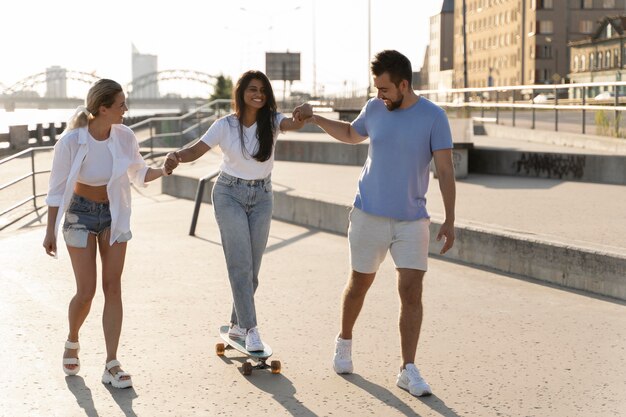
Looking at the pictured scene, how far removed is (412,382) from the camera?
19.9 feet

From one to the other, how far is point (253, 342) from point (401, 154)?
1.38 m

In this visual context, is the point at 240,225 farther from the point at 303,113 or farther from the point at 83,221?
the point at 83,221

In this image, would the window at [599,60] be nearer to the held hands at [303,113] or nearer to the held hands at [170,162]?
the held hands at [303,113]

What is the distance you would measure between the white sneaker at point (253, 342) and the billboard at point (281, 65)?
285 feet

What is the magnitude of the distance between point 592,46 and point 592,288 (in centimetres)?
11199

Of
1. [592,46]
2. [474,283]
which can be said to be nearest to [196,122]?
[474,283]

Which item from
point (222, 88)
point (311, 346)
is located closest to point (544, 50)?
point (222, 88)

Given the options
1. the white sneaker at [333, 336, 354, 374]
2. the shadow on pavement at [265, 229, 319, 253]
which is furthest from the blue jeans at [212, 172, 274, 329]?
the shadow on pavement at [265, 229, 319, 253]

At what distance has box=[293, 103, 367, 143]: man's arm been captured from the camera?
6.53 m

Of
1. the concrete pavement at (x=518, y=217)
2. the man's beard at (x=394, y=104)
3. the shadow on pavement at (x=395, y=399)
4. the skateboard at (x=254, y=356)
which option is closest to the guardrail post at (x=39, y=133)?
the concrete pavement at (x=518, y=217)

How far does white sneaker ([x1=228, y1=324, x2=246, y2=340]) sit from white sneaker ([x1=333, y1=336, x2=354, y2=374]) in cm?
56

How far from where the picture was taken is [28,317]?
8.53 meters

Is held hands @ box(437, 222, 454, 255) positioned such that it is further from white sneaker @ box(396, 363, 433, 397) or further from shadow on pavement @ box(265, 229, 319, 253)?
shadow on pavement @ box(265, 229, 319, 253)

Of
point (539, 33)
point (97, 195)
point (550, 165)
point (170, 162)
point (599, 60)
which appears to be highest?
point (539, 33)
